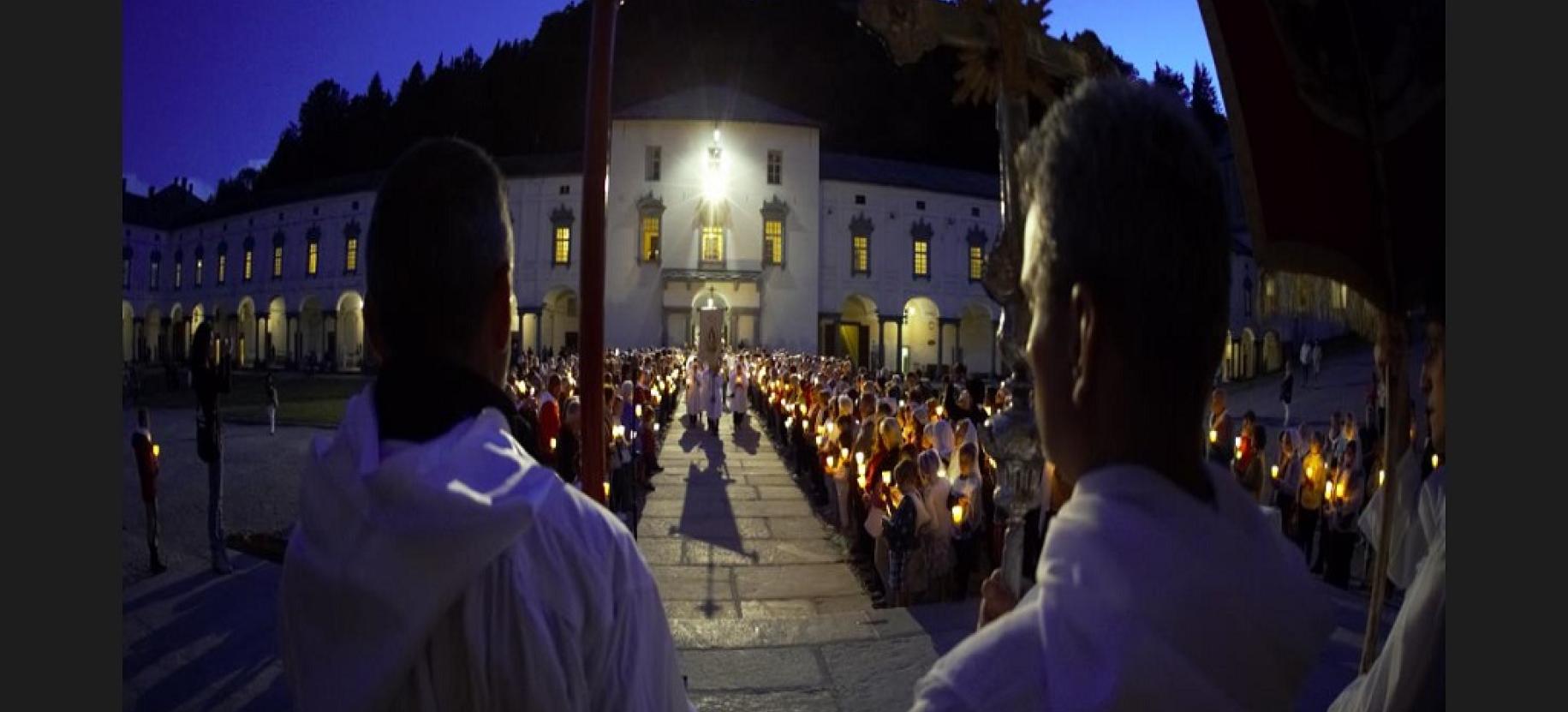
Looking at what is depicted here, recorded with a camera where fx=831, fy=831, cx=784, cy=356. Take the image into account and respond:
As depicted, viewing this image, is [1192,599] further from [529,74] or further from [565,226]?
[529,74]

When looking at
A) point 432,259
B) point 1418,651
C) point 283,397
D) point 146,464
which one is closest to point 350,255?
point 283,397

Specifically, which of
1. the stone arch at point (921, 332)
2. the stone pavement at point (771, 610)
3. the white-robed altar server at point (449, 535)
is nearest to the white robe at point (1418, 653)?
the white-robed altar server at point (449, 535)

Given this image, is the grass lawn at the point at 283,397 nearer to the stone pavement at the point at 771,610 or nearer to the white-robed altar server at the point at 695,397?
the white-robed altar server at the point at 695,397

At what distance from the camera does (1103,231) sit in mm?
887

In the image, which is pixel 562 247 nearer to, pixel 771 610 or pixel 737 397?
pixel 737 397

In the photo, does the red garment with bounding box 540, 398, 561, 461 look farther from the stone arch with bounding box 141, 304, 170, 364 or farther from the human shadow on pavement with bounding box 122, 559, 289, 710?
the stone arch with bounding box 141, 304, 170, 364

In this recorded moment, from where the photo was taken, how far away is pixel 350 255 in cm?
4831

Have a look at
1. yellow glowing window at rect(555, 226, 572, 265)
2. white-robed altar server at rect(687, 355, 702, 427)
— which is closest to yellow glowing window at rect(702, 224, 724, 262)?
yellow glowing window at rect(555, 226, 572, 265)

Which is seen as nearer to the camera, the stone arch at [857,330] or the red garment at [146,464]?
the red garment at [146,464]

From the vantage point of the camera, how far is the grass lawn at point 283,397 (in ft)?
78.0

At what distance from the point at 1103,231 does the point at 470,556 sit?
896mm

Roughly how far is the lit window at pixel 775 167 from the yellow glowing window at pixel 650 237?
707cm

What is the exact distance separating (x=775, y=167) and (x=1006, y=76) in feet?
152

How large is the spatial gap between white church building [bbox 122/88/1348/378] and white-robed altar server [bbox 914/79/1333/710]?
4145cm
